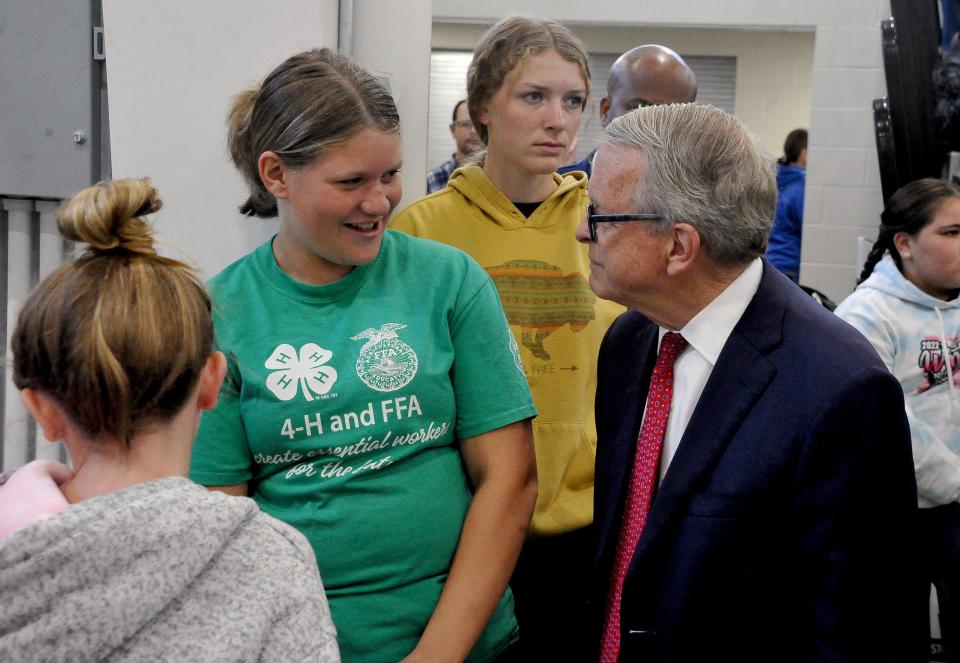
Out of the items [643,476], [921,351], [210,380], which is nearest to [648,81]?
[921,351]

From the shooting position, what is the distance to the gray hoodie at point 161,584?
0.96m

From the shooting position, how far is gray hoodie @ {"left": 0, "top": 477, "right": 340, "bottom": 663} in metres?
0.96

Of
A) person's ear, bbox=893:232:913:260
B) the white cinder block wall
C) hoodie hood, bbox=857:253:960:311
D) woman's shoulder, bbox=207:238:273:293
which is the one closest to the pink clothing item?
woman's shoulder, bbox=207:238:273:293

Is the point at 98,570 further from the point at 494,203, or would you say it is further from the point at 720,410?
the point at 494,203

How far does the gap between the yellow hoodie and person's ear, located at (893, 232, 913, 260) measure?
1454 mm

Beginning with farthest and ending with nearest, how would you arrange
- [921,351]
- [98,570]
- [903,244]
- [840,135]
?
1. [840,135]
2. [903,244]
3. [921,351]
4. [98,570]

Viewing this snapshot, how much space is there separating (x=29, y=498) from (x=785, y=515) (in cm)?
105

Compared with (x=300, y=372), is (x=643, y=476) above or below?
below

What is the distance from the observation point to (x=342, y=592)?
152cm

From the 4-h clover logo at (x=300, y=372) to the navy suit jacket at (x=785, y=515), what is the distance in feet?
1.84

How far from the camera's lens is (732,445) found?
59.8 inches

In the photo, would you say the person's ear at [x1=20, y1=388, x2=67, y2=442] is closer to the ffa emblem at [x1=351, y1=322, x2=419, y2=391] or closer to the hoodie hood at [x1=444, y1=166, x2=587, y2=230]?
the ffa emblem at [x1=351, y1=322, x2=419, y2=391]

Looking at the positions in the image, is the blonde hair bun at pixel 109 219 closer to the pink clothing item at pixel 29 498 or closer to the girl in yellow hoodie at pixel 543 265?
the pink clothing item at pixel 29 498

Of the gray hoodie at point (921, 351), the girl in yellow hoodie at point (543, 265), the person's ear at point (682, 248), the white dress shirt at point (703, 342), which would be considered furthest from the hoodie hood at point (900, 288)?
the person's ear at point (682, 248)
